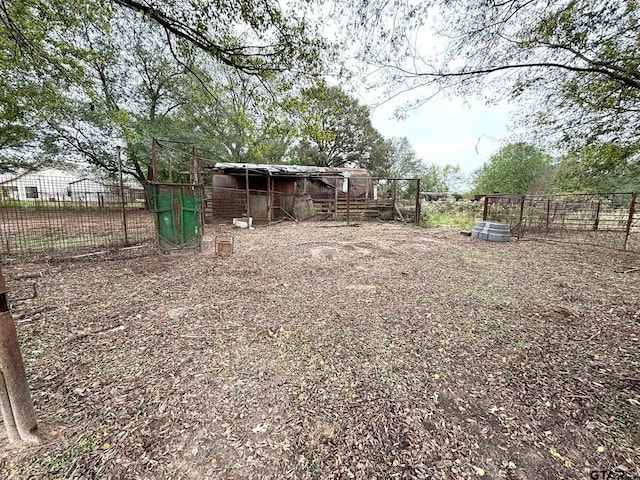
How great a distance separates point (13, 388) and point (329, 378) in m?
1.87

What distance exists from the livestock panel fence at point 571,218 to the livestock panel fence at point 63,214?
11.3 metres

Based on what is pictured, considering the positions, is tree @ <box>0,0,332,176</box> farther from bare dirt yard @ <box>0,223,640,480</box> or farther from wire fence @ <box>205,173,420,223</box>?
wire fence @ <box>205,173,420,223</box>

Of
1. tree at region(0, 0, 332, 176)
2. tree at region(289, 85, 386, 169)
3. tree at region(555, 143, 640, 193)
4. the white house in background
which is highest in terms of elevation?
tree at region(289, 85, 386, 169)

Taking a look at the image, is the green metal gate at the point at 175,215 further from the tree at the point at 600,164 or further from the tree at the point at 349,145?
the tree at the point at 349,145

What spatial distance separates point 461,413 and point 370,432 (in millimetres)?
668

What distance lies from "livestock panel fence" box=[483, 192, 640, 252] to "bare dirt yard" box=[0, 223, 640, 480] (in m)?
4.52

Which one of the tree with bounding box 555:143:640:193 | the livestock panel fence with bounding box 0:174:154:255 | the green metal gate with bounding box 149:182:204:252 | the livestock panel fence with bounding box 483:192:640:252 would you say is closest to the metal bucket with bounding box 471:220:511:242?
the livestock panel fence with bounding box 483:192:640:252

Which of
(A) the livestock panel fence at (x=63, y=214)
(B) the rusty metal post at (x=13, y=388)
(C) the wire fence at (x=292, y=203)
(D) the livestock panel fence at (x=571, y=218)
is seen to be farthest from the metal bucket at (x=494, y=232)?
(A) the livestock panel fence at (x=63, y=214)

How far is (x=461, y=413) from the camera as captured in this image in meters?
1.69

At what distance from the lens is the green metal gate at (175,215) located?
17.5 ft

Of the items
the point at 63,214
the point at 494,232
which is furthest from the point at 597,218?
the point at 63,214

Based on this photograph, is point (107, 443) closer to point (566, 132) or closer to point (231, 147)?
point (566, 132)

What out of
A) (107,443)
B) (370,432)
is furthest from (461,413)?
(107,443)

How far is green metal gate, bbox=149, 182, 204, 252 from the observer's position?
5324 millimetres
